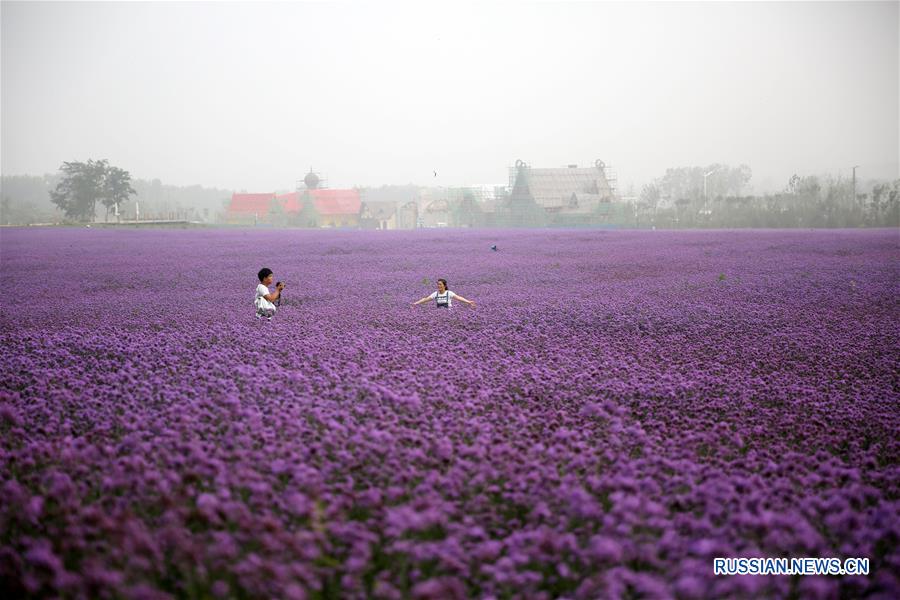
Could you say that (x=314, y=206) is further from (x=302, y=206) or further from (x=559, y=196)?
(x=559, y=196)

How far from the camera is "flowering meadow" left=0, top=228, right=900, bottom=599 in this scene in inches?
92.4

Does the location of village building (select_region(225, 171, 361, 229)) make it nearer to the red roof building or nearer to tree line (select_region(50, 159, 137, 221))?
the red roof building

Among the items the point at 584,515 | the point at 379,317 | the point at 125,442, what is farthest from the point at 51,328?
the point at 584,515

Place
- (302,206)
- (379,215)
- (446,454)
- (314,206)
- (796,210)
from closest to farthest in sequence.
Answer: (446,454), (796,210), (302,206), (314,206), (379,215)

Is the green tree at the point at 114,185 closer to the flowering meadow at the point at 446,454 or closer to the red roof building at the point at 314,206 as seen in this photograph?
the red roof building at the point at 314,206

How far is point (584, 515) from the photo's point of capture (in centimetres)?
264

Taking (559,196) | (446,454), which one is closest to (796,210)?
Result: (559,196)

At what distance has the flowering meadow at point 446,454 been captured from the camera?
2.35m

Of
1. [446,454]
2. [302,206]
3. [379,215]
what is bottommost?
[446,454]

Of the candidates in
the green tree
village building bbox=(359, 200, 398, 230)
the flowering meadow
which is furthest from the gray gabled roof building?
the flowering meadow

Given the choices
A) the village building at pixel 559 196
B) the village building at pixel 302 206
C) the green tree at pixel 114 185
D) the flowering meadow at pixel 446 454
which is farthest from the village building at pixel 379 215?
the flowering meadow at pixel 446 454

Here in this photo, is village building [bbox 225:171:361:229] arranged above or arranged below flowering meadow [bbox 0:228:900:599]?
above

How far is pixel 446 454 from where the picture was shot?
3.20m

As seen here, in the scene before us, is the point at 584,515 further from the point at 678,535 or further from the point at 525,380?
the point at 525,380
